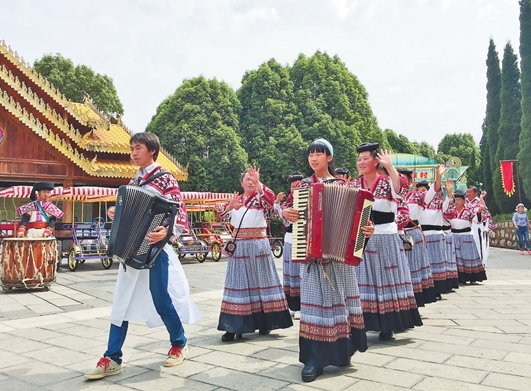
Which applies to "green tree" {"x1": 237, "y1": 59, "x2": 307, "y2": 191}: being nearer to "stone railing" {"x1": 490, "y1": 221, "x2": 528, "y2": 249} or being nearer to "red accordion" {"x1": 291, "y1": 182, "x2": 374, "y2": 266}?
"stone railing" {"x1": 490, "y1": 221, "x2": 528, "y2": 249}

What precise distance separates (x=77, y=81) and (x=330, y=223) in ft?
94.2

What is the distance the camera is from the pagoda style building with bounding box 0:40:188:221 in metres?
17.8

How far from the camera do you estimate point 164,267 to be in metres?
3.99

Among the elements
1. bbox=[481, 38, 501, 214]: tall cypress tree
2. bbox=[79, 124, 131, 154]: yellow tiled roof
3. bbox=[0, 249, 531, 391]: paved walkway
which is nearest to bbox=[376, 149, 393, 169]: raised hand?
bbox=[0, 249, 531, 391]: paved walkway

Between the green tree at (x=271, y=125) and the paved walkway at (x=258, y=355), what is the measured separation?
2008 centimetres

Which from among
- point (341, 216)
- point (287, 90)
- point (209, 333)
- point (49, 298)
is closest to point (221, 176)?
point (287, 90)

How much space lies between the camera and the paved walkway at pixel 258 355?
359cm

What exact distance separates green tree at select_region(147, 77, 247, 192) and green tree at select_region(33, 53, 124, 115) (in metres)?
4.11

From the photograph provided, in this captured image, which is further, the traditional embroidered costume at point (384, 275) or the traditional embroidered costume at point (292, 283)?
the traditional embroidered costume at point (292, 283)

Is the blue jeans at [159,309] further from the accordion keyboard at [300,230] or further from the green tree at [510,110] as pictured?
the green tree at [510,110]

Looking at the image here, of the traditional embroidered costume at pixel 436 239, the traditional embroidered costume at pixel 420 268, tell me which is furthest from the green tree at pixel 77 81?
the traditional embroidered costume at pixel 420 268

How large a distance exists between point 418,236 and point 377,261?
249cm

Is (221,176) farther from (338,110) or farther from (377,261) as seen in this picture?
(377,261)

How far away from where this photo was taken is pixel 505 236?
23.5 metres
